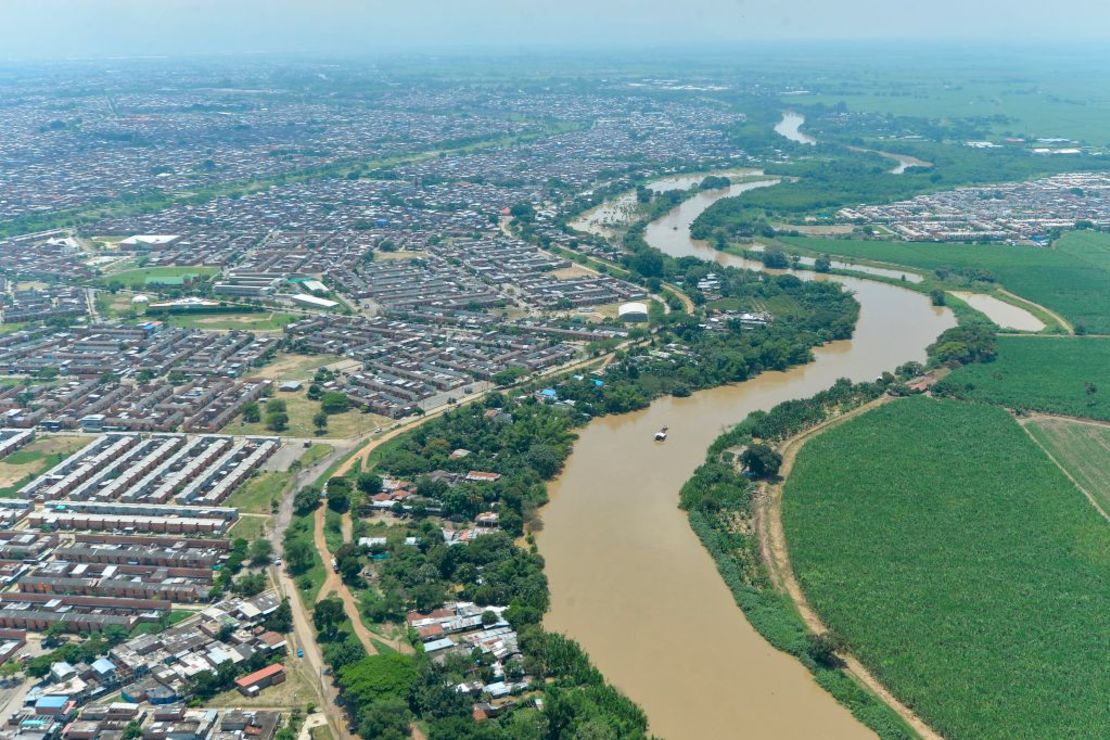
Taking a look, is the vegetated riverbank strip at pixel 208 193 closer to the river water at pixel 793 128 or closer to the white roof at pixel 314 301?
the white roof at pixel 314 301

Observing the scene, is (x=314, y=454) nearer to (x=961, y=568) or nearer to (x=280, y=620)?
(x=280, y=620)

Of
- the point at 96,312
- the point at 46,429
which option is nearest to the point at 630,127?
the point at 96,312

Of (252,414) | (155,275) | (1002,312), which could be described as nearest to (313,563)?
(252,414)

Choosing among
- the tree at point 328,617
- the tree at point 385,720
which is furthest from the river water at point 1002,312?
the tree at point 385,720

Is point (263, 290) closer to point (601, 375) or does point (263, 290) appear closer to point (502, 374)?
point (502, 374)

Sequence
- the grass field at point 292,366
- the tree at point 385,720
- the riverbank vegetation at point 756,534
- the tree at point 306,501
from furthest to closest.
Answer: the grass field at point 292,366 → the tree at point 306,501 → the riverbank vegetation at point 756,534 → the tree at point 385,720

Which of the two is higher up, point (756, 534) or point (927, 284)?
point (756, 534)

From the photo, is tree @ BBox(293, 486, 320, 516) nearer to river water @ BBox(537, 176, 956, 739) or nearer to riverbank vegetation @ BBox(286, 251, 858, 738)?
riverbank vegetation @ BBox(286, 251, 858, 738)
